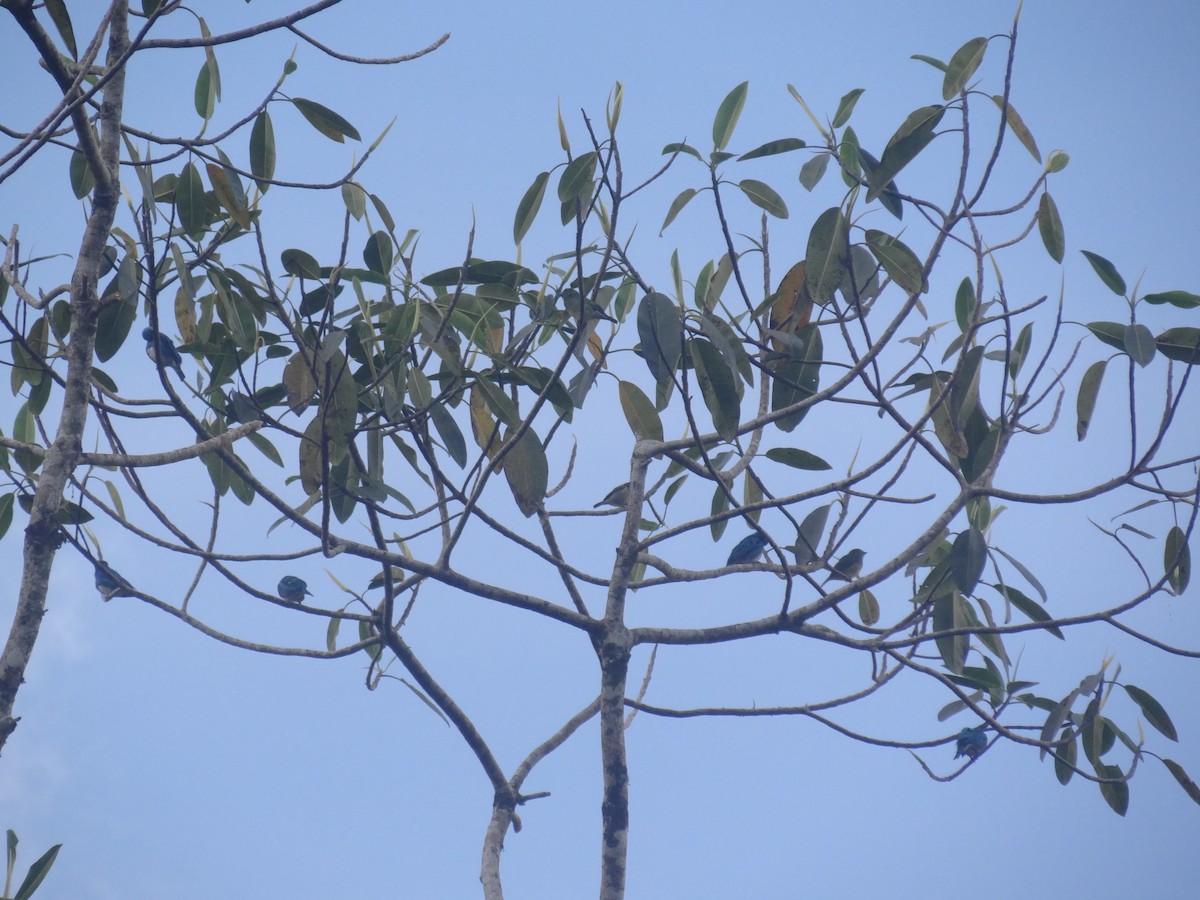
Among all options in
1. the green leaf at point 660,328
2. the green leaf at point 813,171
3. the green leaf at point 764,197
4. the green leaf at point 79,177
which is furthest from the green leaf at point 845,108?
the green leaf at point 79,177

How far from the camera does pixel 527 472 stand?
1479 mm

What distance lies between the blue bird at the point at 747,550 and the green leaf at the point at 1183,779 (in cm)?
74

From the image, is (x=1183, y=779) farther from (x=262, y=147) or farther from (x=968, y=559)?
(x=262, y=147)

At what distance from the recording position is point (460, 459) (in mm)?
1521

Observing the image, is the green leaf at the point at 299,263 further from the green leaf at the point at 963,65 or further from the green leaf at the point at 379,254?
the green leaf at the point at 963,65

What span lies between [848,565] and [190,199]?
114 centimetres

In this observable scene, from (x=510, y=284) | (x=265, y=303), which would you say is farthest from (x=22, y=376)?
(x=510, y=284)

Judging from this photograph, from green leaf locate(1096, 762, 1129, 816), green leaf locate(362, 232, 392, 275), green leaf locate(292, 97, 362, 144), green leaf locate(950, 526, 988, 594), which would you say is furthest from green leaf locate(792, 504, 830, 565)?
green leaf locate(292, 97, 362, 144)

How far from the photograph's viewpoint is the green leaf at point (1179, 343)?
1471 mm

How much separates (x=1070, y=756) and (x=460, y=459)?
114cm

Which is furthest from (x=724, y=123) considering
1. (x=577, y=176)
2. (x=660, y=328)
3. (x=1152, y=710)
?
(x=1152, y=710)

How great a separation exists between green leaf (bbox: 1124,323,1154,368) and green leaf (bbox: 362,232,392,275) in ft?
3.61

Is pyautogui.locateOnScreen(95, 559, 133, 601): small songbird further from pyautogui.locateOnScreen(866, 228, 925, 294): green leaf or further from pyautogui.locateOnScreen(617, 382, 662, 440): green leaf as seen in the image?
pyautogui.locateOnScreen(866, 228, 925, 294): green leaf

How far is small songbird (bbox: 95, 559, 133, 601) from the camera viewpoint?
4.90 ft
